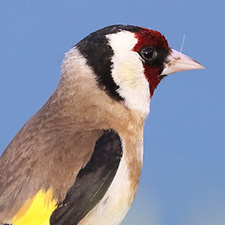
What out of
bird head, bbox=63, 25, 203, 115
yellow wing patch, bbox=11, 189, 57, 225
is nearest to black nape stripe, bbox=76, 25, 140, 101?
bird head, bbox=63, 25, 203, 115

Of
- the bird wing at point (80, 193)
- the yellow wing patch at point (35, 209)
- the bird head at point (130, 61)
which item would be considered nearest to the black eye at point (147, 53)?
the bird head at point (130, 61)

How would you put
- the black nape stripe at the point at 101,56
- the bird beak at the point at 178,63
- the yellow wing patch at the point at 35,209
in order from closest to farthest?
1. the yellow wing patch at the point at 35,209
2. the black nape stripe at the point at 101,56
3. the bird beak at the point at 178,63

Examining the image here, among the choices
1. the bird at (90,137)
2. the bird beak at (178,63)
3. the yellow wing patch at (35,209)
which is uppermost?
the bird beak at (178,63)

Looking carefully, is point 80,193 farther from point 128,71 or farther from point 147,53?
point 147,53

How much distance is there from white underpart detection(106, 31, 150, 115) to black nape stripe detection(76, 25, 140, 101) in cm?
2

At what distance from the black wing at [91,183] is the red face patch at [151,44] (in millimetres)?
379

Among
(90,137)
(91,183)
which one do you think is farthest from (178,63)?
(91,183)

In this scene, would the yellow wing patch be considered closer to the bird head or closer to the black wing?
the black wing

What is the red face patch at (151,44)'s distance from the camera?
10.8 ft

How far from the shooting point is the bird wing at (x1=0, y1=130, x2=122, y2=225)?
2893 millimetres

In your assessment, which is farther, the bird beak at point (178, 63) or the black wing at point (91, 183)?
the bird beak at point (178, 63)

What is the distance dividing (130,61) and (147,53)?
0.10 metres

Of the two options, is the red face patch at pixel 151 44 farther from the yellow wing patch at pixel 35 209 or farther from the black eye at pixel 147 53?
the yellow wing patch at pixel 35 209

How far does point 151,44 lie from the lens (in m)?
3.35
